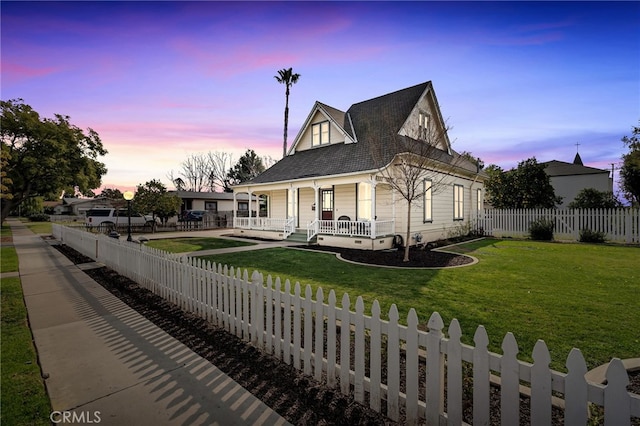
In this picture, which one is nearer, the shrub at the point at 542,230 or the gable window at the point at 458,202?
the shrub at the point at 542,230

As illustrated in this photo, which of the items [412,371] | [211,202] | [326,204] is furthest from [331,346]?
[211,202]

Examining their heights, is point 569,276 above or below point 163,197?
below

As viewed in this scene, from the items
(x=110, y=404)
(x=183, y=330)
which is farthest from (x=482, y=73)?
(x=110, y=404)

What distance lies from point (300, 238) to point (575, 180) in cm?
3972

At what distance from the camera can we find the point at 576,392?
1762 millimetres

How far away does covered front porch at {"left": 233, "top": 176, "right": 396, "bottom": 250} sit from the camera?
13.9 m

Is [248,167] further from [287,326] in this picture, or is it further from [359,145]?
[287,326]

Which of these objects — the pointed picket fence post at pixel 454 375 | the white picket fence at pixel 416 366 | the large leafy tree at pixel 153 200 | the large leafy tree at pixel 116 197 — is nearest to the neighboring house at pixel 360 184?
the large leafy tree at pixel 153 200

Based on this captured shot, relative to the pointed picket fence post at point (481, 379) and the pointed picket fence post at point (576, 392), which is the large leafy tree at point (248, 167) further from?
the pointed picket fence post at point (576, 392)

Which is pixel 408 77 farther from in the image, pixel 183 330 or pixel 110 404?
pixel 110 404

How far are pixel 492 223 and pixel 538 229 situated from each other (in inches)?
124

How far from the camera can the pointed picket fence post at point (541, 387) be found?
184 centimetres

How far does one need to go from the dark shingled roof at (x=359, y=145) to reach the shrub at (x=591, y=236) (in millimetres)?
8184

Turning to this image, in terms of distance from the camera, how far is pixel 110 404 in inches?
111
